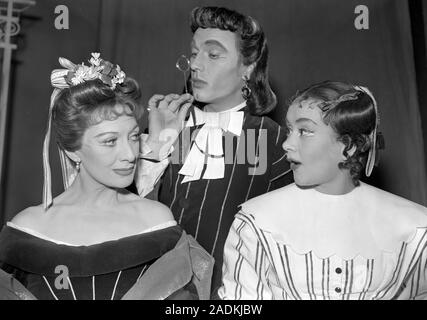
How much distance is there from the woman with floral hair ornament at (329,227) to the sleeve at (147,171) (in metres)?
→ 0.33

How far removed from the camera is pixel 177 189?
190 centimetres

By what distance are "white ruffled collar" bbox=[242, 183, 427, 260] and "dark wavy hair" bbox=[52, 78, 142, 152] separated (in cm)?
39

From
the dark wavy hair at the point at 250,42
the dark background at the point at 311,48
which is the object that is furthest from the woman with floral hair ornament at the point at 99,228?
the dark background at the point at 311,48

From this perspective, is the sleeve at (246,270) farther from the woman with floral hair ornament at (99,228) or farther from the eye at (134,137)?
the eye at (134,137)

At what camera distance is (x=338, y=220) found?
1633 millimetres

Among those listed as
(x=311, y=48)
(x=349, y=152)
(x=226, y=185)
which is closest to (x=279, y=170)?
(x=226, y=185)

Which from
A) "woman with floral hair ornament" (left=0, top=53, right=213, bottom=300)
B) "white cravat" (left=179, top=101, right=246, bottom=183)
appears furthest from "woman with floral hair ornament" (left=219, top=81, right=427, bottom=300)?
"white cravat" (left=179, top=101, right=246, bottom=183)

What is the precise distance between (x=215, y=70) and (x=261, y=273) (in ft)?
1.94

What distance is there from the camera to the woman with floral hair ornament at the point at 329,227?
1.59 meters

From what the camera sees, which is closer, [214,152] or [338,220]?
[338,220]

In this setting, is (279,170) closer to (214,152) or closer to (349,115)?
(214,152)

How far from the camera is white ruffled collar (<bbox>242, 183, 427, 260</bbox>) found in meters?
1.60

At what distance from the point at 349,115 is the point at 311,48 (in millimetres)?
Result: 650

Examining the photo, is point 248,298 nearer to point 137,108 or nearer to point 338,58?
point 137,108
